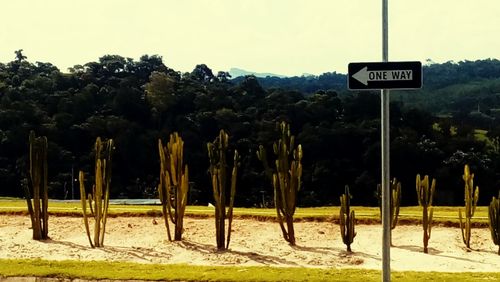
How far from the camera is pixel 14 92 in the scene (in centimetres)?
5150

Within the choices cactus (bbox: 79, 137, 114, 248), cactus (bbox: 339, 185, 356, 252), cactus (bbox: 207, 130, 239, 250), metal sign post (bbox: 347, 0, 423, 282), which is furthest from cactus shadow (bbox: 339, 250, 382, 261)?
metal sign post (bbox: 347, 0, 423, 282)

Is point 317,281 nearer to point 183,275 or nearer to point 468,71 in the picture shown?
point 183,275

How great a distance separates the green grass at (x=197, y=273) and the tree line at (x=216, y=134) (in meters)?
29.9

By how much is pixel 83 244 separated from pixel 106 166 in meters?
1.90

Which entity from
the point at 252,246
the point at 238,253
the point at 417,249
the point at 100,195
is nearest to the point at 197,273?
the point at 238,253

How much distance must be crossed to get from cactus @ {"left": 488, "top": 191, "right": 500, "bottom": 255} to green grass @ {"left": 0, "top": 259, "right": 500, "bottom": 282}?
3.28 m

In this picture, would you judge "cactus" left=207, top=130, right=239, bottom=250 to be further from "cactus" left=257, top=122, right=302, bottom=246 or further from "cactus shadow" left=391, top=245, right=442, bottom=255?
"cactus shadow" left=391, top=245, right=442, bottom=255

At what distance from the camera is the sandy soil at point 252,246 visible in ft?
43.0

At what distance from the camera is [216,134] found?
51.9 metres

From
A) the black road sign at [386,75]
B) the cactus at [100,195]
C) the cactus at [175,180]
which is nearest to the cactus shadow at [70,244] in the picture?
the cactus at [100,195]

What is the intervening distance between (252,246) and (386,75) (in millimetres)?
8744

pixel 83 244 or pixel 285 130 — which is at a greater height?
pixel 285 130

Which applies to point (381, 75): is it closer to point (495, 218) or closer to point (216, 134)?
point (495, 218)

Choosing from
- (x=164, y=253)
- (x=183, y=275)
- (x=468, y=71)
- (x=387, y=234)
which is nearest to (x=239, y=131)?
(x=164, y=253)
